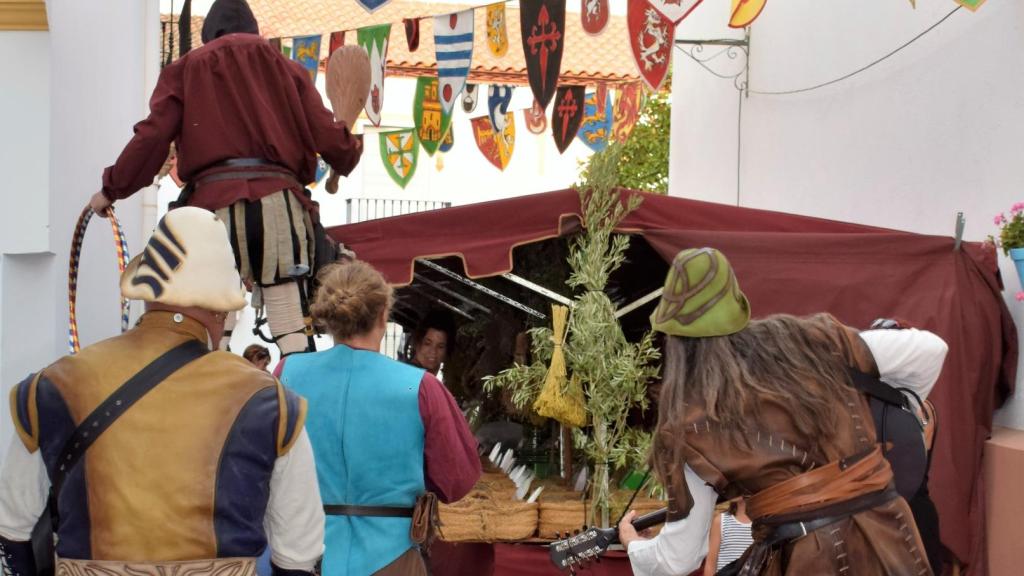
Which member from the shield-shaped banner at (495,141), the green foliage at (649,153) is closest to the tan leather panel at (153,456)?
the shield-shaped banner at (495,141)

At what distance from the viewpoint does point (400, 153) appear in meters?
14.4

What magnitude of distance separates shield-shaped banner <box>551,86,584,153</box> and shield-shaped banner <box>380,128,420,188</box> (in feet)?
8.04

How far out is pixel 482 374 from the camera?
7.32 metres

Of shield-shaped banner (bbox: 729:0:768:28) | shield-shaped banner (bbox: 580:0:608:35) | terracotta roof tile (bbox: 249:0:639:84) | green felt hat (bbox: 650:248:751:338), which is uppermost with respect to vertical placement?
terracotta roof tile (bbox: 249:0:639:84)

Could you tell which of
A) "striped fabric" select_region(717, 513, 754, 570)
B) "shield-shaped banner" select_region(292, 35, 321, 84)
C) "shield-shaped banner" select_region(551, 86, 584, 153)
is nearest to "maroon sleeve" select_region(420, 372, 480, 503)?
"striped fabric" select_region(717, 513, 754, 570)

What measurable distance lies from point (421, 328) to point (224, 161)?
258 centimetres

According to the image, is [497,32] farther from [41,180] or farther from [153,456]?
[153,456]

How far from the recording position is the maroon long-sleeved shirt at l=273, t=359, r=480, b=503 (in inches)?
146

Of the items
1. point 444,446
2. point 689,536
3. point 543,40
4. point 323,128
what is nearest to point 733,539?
point 444,446

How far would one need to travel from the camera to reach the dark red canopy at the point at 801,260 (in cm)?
550

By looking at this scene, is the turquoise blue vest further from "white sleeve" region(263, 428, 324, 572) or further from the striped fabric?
the striped fabric

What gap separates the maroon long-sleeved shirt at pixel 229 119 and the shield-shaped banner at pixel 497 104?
29.8 feet

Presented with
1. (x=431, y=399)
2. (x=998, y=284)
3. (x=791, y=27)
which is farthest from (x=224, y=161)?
(x=791, y=27)

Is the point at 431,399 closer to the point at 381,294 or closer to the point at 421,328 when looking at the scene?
the point at 381,294
